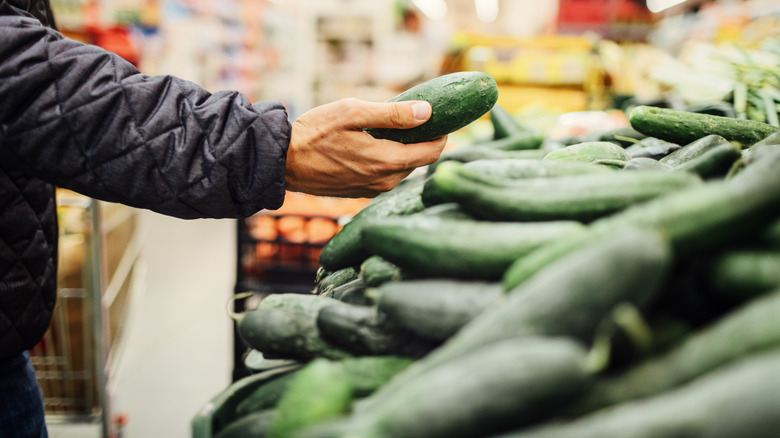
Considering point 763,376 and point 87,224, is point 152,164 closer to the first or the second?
point 763,376

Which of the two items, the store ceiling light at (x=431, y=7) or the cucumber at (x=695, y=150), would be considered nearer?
the cucumber at (x=695, y=150)

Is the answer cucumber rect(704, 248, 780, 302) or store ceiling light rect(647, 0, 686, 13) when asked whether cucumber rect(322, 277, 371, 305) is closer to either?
cucumber rect(704, 248, 780, 302)

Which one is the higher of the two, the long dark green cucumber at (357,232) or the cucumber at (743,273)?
the cucumber at (743,273)

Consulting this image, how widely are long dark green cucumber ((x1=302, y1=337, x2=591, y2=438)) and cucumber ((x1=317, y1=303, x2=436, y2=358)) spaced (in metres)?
0.23

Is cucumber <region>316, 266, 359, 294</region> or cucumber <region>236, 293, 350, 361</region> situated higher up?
cucumber <region>236, 293, 350, 361</region>

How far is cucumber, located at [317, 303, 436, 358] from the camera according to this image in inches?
30.9

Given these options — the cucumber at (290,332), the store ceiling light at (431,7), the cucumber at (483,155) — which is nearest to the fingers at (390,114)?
the cucumber at (483,155)

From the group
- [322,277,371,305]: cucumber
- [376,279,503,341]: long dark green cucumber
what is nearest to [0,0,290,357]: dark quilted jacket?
[322,277,371,305]: cucumber

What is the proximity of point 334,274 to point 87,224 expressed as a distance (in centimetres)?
164

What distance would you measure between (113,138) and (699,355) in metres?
1.01

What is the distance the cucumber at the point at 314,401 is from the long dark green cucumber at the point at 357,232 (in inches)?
15.3

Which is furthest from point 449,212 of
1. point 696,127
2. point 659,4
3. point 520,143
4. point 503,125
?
point 659,4

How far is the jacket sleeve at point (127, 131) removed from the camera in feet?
2.99

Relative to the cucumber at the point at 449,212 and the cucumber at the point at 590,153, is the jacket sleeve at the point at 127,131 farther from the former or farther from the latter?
the cucumber at the point at 590,153
